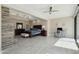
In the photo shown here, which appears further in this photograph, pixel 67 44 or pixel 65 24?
pixel 65 24

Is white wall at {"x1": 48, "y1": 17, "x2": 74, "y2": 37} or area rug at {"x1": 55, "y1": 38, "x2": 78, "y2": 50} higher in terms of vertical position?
white wall at {"x1": 48, "y1": 17, "x2": 74, "y2": 37}

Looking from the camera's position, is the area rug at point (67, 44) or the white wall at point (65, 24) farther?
the white wall at point (65, 24)

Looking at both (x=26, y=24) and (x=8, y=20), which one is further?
(x=26, y=24)

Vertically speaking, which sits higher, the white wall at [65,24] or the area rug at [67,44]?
the white wall at [65,24]

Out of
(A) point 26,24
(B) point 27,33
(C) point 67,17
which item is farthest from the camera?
(A) point 26,24

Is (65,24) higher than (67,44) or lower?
higher

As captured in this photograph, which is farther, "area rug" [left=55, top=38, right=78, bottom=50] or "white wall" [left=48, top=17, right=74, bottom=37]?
"white wall" [left=48, top=17, right=74, bottom=37]
